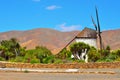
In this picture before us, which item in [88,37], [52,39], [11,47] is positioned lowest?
[11,47]

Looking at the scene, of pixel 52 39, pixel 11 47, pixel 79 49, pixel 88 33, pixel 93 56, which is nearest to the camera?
pixel 93 56

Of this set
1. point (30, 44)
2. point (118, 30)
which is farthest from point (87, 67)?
point (118, 30)

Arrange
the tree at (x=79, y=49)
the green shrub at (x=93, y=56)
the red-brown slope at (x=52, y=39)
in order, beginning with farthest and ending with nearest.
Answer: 1. the red-brown slope at (x=52, y=39)
2. the tree at (x=79, y=49)
3. the green shrub at (x=93, y=56)

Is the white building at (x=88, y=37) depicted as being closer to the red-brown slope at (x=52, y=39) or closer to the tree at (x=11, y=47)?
the tree at (x=11, y=47)

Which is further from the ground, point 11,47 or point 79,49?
point 11,47

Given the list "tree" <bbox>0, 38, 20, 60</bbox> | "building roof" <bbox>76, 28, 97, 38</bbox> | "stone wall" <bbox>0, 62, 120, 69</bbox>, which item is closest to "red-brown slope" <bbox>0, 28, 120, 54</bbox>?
"building roof" <bbox>76, 28, 97, 38</bbox>

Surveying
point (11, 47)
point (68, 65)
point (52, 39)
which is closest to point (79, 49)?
point (11, 47)

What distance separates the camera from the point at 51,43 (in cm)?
17438

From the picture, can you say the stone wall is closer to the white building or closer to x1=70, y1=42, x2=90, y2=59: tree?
x1=70, y1=42, x2=90, y2=59: tree

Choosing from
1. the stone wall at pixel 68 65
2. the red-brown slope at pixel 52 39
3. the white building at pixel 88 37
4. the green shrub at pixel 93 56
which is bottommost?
the stone wall at pixel 68 65

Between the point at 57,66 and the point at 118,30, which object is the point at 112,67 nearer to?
the point at 57,66

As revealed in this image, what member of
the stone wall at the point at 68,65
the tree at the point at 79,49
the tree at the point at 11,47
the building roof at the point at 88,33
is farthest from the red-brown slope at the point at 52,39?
the stone wall at the point at 68,65

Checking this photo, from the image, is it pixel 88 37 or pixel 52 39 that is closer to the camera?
pixel 88 37

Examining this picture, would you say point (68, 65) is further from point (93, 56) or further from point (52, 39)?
point (52, 39)
